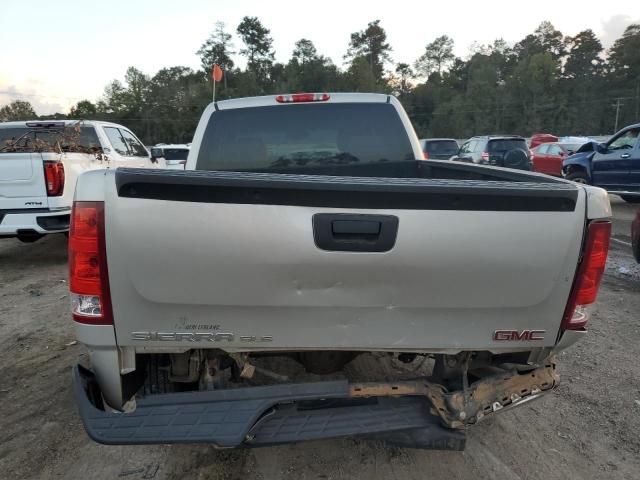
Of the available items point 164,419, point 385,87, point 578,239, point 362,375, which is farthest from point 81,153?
point 385,87

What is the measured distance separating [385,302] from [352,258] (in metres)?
0.25

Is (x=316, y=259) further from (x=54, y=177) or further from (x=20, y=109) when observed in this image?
(x=20, y=109)

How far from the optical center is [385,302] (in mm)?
2078

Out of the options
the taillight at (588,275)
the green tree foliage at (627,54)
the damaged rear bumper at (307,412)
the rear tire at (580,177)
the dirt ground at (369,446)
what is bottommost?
the dirt ground at (369,446)

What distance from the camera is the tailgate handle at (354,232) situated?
1979mm

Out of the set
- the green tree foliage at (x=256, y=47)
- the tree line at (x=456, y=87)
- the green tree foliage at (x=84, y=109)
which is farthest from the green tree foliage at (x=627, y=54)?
the green tree foliage at (x=84, y=109)

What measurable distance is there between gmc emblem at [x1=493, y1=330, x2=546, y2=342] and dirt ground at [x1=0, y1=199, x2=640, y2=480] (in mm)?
935

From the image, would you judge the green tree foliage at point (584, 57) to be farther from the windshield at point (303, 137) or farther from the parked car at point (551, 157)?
the windshield at point (303, 137)

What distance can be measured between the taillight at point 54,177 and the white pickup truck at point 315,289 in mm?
5255

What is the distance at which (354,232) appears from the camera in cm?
200

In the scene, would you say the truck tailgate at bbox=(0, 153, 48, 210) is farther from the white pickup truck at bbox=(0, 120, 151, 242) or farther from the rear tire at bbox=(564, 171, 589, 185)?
the rear tire at bbox=(564, 171, 589, 185)

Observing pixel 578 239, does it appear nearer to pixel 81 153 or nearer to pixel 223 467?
pixel 223 467

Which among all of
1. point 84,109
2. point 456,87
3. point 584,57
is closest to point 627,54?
point 584,57

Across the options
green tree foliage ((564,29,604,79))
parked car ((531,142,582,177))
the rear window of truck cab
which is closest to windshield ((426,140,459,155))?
parked car ((531,142,582,177))
